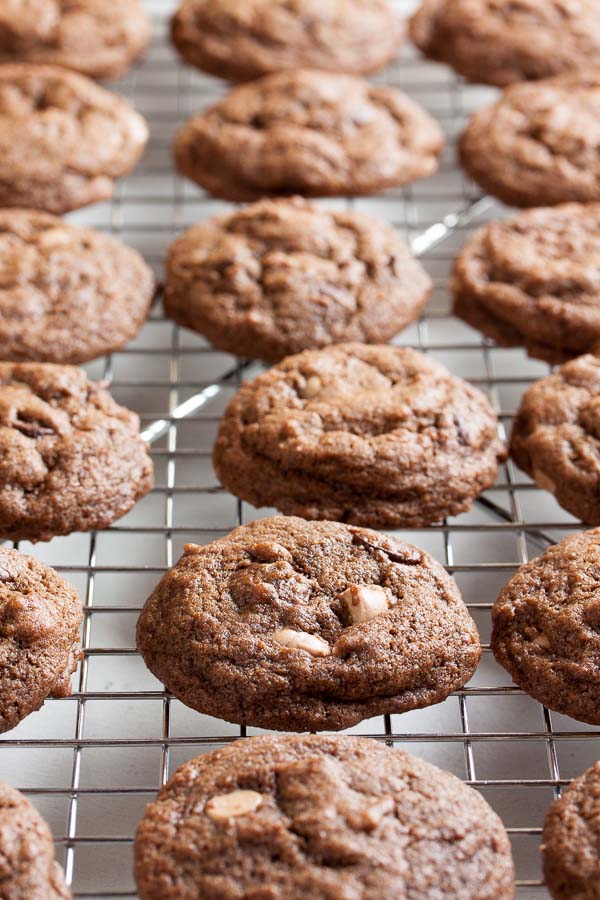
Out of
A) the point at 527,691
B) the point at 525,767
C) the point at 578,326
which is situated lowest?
the point at 525,767

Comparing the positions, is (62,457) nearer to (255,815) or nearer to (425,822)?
(255,815)

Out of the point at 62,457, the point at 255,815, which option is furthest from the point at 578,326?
the point at 255,815

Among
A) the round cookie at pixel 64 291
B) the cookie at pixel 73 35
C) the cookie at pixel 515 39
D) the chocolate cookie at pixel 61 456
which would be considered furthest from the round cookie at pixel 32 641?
the cookie at pixel 515 39

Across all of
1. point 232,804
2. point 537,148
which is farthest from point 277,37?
point 232,804

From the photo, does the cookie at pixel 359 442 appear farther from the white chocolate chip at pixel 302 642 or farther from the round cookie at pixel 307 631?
the white chocolate chip at pixel 302 642

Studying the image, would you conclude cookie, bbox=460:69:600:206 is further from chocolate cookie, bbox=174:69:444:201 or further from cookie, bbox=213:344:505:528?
cookie, bbox=213:344:505:528

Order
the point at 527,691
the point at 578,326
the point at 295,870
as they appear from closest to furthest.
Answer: the point at 295,870, the point at 527,691, the point at 578,326

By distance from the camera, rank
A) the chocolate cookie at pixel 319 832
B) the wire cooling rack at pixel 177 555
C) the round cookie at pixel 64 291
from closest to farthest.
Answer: the chocolate cookie at pixel 319 832 < the wire cooling rack at pixel 177 555 < the round cookie at pixel 64 291
